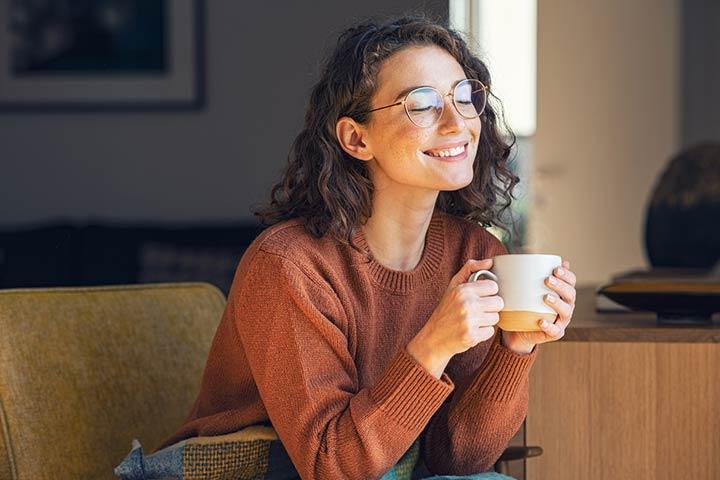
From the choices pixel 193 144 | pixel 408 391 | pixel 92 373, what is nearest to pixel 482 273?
pixel 408 391

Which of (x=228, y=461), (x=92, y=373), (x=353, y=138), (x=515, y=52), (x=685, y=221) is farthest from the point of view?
(x=515, y=52)

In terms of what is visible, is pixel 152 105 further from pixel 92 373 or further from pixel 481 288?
pixel 481 288

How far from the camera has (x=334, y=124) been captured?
65.2 inches

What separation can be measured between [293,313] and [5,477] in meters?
0.56

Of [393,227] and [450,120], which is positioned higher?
[450,120]

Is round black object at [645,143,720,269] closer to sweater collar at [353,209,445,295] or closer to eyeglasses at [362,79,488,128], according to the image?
sweater collar at [353,209,445,295]

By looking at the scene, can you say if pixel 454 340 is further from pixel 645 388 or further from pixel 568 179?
pixel 568 179

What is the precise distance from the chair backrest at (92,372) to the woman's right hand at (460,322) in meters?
0.64

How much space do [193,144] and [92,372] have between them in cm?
227

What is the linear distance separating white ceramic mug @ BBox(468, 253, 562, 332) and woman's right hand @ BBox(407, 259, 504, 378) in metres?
0.01

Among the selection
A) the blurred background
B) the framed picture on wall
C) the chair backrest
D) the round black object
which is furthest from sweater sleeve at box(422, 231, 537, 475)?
the framed picture on wall

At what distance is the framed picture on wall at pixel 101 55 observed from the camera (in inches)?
159

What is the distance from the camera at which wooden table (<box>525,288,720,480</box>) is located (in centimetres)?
163

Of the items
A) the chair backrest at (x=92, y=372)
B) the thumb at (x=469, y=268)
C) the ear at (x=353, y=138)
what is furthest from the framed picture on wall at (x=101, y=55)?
the thumb at (x=469, y=268)
